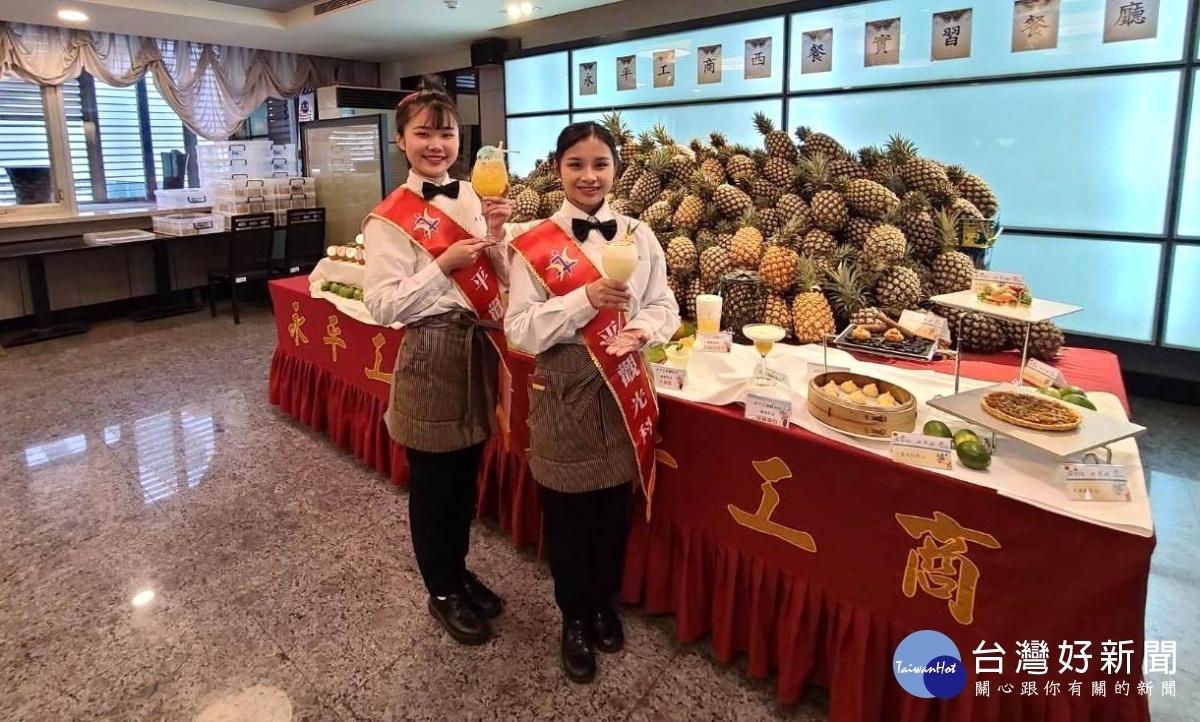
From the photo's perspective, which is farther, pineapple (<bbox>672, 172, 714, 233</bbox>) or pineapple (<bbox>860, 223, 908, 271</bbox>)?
pineapple (<bbox>672, 172, 714, 233</bbox>)

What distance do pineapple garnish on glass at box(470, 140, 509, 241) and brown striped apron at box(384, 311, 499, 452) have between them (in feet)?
0.87

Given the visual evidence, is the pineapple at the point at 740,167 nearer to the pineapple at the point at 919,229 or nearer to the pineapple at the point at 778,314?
the pineapple at the point at 919,229

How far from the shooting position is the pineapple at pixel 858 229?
2.50 metres

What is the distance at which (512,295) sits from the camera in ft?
5.39

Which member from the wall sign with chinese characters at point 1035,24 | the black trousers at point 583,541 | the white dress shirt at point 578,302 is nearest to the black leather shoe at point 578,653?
the black trousers at point 583,541

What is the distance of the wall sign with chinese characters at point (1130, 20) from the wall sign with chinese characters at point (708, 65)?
2.45m

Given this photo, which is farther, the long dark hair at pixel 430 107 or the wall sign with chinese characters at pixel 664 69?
the wall sign with chinese characters at pixel 664 69

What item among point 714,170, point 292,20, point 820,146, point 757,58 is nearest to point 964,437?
point 820,146

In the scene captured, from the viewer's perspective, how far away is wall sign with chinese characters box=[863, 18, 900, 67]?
4.45 m

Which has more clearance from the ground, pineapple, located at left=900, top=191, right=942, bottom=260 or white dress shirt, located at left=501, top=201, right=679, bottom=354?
pineapple, located at left=900, top=191, right=942, bottom=260

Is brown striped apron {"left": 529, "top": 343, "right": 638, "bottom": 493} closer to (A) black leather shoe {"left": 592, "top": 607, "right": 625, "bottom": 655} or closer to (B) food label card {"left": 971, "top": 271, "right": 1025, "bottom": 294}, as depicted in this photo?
(A) black leather shoe {"left": 592, "top": 607, "right": 625, "bottom": 655}

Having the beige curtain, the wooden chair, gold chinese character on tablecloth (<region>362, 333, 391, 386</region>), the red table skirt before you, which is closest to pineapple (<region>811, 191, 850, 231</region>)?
the red table skirt

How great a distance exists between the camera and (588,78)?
20.2 ft

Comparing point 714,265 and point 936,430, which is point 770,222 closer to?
point 714,265
